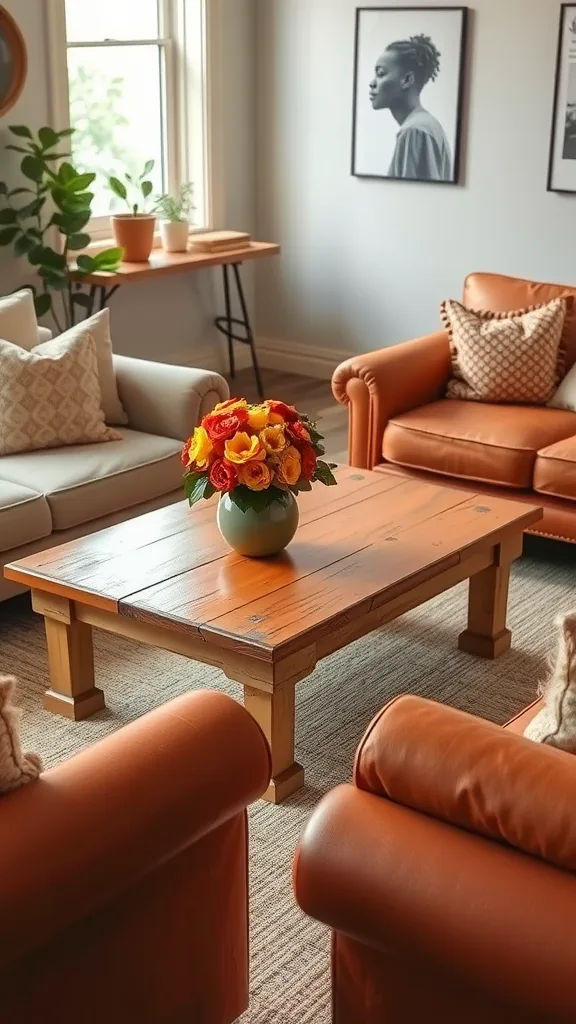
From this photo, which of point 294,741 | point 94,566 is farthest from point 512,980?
point 94,566

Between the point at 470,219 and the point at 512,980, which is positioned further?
the point at 470,219

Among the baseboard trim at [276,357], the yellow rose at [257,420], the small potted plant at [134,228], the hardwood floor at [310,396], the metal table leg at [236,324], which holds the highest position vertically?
the small potted plant at [134,228]

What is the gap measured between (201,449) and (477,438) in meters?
1.40

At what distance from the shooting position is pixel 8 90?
480 cm

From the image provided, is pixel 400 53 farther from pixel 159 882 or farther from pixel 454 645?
pixel 159 882

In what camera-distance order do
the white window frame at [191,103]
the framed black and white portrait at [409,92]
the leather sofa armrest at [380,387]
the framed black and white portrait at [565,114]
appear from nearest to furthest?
the leather sofa armrest at [380,387], the framed black and white portrait at [565,114], the framed black and white portrait at [409,92], the white window frame at [191,103]

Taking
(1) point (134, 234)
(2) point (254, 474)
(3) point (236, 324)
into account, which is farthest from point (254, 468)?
(3) point (236, 324)

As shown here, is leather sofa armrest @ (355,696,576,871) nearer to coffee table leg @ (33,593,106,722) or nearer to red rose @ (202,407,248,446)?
red rose @ (202,407,248,446)

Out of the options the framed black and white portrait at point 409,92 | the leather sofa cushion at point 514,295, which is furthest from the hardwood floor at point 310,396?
the framed black and white portrait at point 409,92

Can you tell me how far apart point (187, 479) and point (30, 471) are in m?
0.89

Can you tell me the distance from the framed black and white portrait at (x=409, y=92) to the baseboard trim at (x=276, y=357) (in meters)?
0.96

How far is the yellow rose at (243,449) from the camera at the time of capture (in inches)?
111

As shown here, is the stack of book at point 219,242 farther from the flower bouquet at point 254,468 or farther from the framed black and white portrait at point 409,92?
the flower bouquet at point 254,468

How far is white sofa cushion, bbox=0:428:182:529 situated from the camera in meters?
3.63
